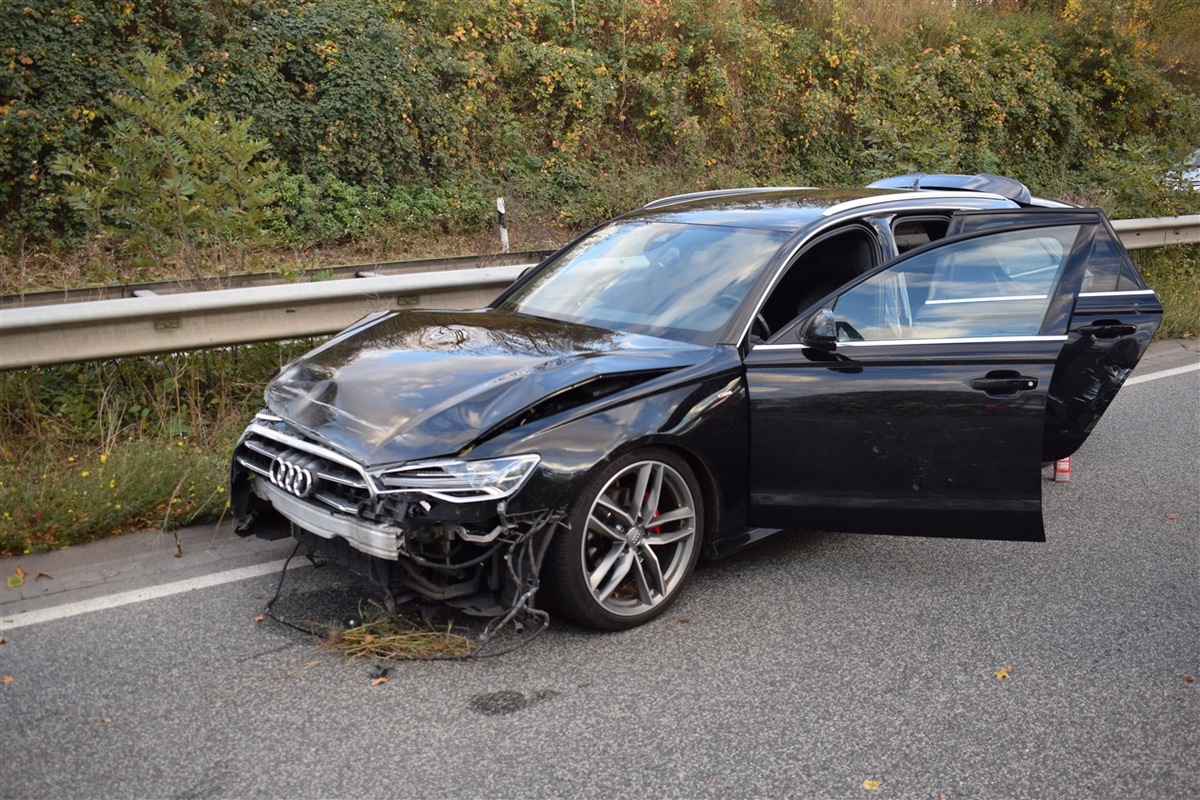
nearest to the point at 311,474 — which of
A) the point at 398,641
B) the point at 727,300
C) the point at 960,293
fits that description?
the point at 398,641

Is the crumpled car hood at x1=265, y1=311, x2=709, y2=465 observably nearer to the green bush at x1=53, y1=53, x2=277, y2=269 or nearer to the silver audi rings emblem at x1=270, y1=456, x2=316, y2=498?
the silver audi rings emblem at x1=270, y1=456, x2=316, y2=498

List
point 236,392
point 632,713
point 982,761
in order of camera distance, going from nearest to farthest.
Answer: point 982,761 → point 632,713 → point 236,392

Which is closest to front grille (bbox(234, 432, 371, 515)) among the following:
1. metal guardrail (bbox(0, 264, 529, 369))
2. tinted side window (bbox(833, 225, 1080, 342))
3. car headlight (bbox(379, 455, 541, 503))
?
car headlight (bbox(379, 455, 541, 503))

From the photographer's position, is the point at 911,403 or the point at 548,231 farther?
the point at 548,231

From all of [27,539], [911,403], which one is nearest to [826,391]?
[911,403]

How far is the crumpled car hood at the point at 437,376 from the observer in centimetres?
408

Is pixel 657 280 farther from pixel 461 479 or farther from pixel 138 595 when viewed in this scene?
pixel 138 595

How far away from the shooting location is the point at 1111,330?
6.29 metres

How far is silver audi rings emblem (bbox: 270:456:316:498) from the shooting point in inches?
163

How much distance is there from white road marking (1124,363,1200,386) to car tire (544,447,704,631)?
5869mm

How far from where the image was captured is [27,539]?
4918 millimetres

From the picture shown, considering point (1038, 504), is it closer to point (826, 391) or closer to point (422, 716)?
point (826, 391)

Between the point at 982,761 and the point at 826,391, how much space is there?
1695 millimetres

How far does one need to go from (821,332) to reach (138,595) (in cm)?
299
